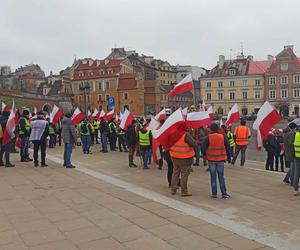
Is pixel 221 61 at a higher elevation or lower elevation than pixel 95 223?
higher

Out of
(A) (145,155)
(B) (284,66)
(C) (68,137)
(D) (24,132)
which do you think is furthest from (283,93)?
(C) (68,137)

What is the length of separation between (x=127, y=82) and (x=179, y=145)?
286ft

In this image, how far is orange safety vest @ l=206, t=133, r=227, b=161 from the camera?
9836mm

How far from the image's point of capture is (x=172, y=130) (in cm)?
993

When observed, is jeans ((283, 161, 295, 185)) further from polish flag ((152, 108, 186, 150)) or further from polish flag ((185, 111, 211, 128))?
polish flag ((152, 108, 186, 150))

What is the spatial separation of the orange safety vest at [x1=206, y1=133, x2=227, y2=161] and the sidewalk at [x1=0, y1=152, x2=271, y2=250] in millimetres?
1819

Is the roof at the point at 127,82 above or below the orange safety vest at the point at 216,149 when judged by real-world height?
above

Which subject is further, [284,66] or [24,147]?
[284,66]

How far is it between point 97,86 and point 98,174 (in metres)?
87.8

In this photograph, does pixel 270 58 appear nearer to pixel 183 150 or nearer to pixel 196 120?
pixel 196 120

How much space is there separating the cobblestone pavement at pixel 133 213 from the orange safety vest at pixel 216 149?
939 millimetres

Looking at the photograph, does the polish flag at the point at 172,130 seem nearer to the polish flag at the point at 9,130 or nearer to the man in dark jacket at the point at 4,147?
the polish flag at the point at 9,130

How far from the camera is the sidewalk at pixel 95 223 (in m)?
6.41

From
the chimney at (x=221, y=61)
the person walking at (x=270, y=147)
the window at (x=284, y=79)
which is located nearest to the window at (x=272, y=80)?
the window at (x=284, y=79)
